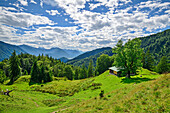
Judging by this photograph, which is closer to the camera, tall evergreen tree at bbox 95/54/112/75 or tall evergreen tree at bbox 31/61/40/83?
tall evergreen tree at bbox 31/61/40/83

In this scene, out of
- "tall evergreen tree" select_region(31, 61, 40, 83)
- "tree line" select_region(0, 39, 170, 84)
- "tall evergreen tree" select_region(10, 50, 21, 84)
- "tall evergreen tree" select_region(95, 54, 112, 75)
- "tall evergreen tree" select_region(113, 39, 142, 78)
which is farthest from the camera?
"tall evergreen tree" select_region(95, 54, 112, 75)

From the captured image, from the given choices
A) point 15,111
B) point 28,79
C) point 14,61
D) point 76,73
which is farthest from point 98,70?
point 15,111

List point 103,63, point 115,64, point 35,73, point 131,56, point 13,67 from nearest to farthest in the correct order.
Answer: point 131,56
point 115,64
point 13,67
point 35,73
point 103,63

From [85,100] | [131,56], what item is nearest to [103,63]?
[131,56]

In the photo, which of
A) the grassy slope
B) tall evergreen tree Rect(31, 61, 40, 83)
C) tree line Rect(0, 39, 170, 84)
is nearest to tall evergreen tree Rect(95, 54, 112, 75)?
tree line Rect(0, 39, 170, 84)

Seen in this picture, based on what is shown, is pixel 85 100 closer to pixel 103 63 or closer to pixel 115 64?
pixel 115 64

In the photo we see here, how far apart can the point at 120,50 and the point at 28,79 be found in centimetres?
6605

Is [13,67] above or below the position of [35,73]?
above

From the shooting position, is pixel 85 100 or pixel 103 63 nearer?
pixel 85 100

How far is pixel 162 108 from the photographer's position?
8.38 meters

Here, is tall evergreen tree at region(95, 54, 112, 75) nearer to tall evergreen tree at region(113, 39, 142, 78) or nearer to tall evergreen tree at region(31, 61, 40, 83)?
tall evergreen tree at region(113, 39, 142, 78)

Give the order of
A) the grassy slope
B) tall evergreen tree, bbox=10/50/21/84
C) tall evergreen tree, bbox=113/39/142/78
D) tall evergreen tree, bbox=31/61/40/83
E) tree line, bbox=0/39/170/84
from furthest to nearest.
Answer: tall evergreen tree, bbox=31/61/40/83, tall evergreen tree, bbox=10/50/21/84, tree line, bbox=0/39/170/84, tall evergreen tree, bbox=113/39/142/78, the grassy slope

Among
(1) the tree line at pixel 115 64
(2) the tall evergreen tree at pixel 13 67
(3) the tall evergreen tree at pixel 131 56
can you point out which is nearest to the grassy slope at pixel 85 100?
(3) the tall evergreen tree at pixel 131 56

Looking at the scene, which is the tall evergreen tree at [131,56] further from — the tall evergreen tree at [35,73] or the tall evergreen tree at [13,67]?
the tall evergreen tree at [13,67]
